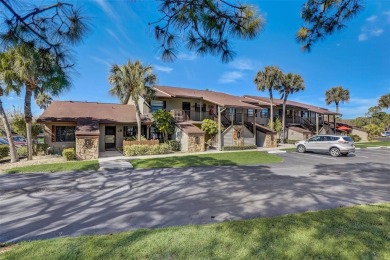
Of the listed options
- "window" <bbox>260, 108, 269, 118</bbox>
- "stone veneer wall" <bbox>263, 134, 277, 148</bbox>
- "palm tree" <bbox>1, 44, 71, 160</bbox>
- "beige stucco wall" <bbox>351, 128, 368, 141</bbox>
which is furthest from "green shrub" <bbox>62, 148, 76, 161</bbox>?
"beige stucco wall" <bbox>351, 128, 368, 141</bbox>

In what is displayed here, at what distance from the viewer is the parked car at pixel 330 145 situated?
17.7 meters

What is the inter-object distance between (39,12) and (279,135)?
31.4 m

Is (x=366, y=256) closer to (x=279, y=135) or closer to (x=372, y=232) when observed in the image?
(x=372, y=232)

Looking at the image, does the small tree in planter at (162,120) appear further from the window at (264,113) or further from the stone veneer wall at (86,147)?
the window at (264,113)

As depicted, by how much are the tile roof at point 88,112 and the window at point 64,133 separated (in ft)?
3.49

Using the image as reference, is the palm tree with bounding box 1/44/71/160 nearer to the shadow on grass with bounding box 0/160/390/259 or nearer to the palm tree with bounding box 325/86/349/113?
the shadow on grass with bounding box 0/160/390/259

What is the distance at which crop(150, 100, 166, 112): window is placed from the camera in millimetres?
23438

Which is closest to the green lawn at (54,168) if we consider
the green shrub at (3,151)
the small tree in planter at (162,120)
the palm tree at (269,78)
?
the green shrub at (3,151)

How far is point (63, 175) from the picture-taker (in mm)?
10703

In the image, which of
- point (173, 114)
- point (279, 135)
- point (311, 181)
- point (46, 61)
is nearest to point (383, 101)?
point (279, 135)

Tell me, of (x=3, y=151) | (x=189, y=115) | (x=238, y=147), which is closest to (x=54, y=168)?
(x=3, y=151)

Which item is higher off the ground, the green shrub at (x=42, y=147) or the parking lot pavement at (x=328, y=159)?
the green shrub at (x=42, y=147)

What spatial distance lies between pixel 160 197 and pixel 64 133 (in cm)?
1647

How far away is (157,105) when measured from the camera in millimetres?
23703
